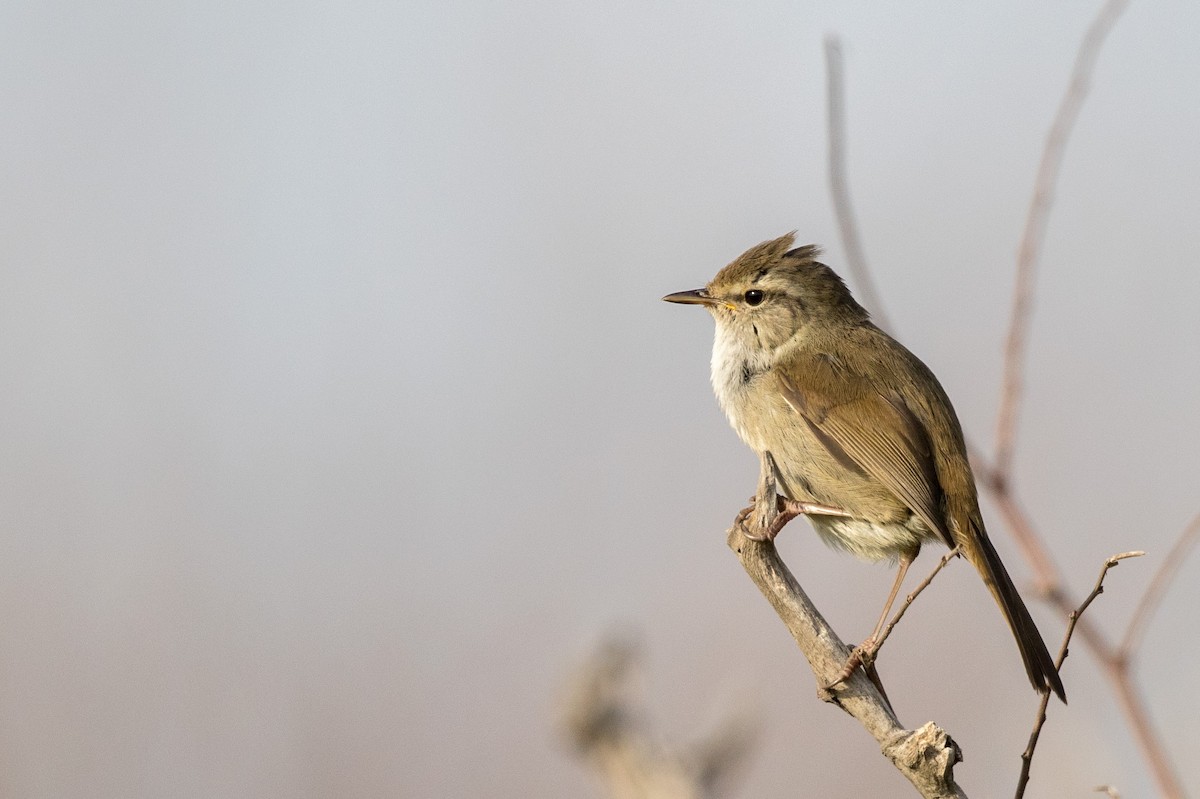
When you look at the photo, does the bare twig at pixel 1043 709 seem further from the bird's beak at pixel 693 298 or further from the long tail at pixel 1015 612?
the bird's beak at pixel 693 298

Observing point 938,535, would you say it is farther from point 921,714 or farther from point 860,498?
point 921,714

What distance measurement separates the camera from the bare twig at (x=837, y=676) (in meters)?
→ 1.90

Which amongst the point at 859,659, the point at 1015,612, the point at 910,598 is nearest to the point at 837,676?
the point at 859,659

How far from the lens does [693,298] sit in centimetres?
390

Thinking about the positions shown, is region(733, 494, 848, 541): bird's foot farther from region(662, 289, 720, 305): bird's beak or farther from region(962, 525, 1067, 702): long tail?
region(662, 289, 720, 305): bird's beak

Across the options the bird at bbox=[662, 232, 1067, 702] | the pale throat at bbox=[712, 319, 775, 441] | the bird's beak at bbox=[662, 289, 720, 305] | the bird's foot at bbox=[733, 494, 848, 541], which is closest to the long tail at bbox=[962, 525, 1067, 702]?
the bird at bbox=[662, 232, 1067, 702]

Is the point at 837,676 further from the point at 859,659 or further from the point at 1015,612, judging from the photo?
the point at 1015,612

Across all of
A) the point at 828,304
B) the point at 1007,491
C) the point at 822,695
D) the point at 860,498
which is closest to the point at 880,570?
the point at 828,304

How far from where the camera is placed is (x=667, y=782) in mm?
2086

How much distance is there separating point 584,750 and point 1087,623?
1011 mm

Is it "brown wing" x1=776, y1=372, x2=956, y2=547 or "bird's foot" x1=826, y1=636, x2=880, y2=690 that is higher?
"brown wing" x1=776, y1=372, x2=956, y2=547

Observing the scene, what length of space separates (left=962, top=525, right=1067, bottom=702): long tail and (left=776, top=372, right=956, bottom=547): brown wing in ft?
0.29

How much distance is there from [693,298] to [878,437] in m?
0.90

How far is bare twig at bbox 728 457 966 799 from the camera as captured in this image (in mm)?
1902
